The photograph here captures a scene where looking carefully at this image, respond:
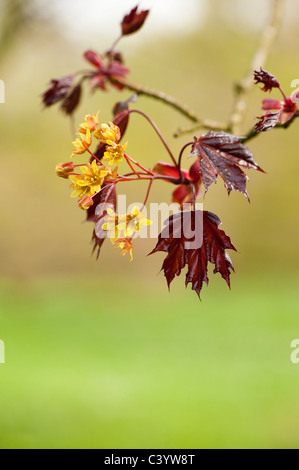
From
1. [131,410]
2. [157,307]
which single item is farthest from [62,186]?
[131,410]

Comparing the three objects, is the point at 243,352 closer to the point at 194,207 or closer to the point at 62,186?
the point at 62,186

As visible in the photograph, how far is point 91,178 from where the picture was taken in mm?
689

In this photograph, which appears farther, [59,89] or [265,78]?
[59,89]

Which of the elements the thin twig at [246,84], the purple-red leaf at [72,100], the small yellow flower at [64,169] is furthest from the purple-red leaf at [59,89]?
the small yellow flower at [64,169]

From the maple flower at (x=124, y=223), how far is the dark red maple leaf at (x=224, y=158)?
106mm

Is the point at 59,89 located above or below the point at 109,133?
above

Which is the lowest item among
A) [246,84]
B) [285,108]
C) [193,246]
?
[193,246]

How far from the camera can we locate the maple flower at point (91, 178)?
2.24ft

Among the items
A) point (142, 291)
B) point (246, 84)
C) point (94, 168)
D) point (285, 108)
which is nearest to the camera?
point (94, 168)

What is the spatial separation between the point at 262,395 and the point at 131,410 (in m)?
1.09

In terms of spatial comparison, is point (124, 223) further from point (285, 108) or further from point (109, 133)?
point (285, 108)

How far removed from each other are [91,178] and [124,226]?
0.08m

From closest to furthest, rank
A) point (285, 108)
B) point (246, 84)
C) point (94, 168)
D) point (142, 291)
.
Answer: point (94, 168) → point (285, 108) → point (246, 84) → point (142, 291)

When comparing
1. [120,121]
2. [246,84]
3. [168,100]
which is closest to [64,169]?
[120,121]
